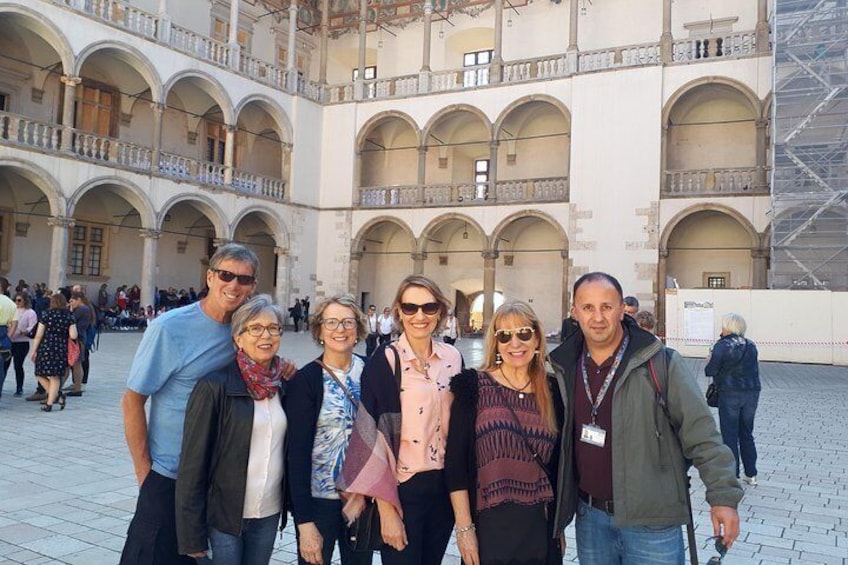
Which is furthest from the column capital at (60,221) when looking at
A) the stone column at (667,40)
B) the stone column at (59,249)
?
the stone column at (667,40)

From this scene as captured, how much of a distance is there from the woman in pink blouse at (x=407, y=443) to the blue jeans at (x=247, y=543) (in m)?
0.35

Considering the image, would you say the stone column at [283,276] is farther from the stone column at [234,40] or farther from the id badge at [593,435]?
the id badge at [593,435]

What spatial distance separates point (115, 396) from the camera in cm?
978

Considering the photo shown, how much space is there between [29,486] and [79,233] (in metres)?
19.3

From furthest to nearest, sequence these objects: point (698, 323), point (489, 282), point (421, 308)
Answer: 1. point (489, 282)
2. point (698, 323)
3. point (421, 308)

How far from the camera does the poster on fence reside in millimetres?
18203

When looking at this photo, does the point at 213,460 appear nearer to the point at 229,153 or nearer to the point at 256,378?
the point at 256,378

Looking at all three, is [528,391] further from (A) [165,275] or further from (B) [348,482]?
(A) [165,275]

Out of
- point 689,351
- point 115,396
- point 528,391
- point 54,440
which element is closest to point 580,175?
point 689,351

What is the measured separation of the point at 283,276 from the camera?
25922 mm

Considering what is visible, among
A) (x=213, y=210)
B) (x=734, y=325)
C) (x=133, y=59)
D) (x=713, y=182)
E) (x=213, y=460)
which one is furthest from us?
(x=213, y=210)

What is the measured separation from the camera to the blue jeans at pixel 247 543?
251cm

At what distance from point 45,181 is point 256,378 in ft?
60.5

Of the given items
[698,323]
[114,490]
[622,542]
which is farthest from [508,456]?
[698,323]
